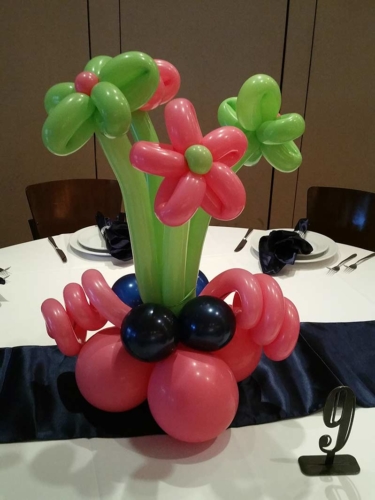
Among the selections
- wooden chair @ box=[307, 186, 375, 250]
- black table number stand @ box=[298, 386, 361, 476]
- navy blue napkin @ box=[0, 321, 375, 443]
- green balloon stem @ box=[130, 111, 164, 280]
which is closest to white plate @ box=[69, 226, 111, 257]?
A: navy blue napkin @ box=[0, 321, 375, 443]

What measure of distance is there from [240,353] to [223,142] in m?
0.32

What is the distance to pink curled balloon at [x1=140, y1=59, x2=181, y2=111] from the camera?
26.3 inches

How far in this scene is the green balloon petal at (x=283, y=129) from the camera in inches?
26.5

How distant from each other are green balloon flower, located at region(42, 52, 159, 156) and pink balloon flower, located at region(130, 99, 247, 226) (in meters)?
0.05

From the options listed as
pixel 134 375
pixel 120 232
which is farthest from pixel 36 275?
pixel 134 375

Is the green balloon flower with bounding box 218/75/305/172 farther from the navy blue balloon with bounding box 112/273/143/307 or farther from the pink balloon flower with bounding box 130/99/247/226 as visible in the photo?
the navy blue balloon with bounding box 112/273/143/307

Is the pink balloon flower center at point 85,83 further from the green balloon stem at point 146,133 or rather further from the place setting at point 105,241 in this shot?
the place setting at point 105,241

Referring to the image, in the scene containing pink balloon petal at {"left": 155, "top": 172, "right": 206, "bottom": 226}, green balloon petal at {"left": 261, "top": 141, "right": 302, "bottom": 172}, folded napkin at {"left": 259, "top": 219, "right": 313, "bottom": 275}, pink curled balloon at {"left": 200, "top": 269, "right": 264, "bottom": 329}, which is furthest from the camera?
folded napkin at {"left": 259, "top": 219, "right": 313, "bottom": 275}

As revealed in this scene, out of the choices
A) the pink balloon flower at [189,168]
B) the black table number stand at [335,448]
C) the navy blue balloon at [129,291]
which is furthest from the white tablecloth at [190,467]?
the pink balloon flower at [189,168]

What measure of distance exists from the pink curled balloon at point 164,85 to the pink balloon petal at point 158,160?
15 centimetres

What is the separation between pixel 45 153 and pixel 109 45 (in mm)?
706

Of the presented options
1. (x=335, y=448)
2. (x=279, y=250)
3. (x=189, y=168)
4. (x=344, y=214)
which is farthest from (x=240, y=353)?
(x=344, y=214)

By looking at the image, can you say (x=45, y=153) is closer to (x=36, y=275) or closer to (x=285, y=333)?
(x=36, y=275)

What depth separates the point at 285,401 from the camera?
708 mm
